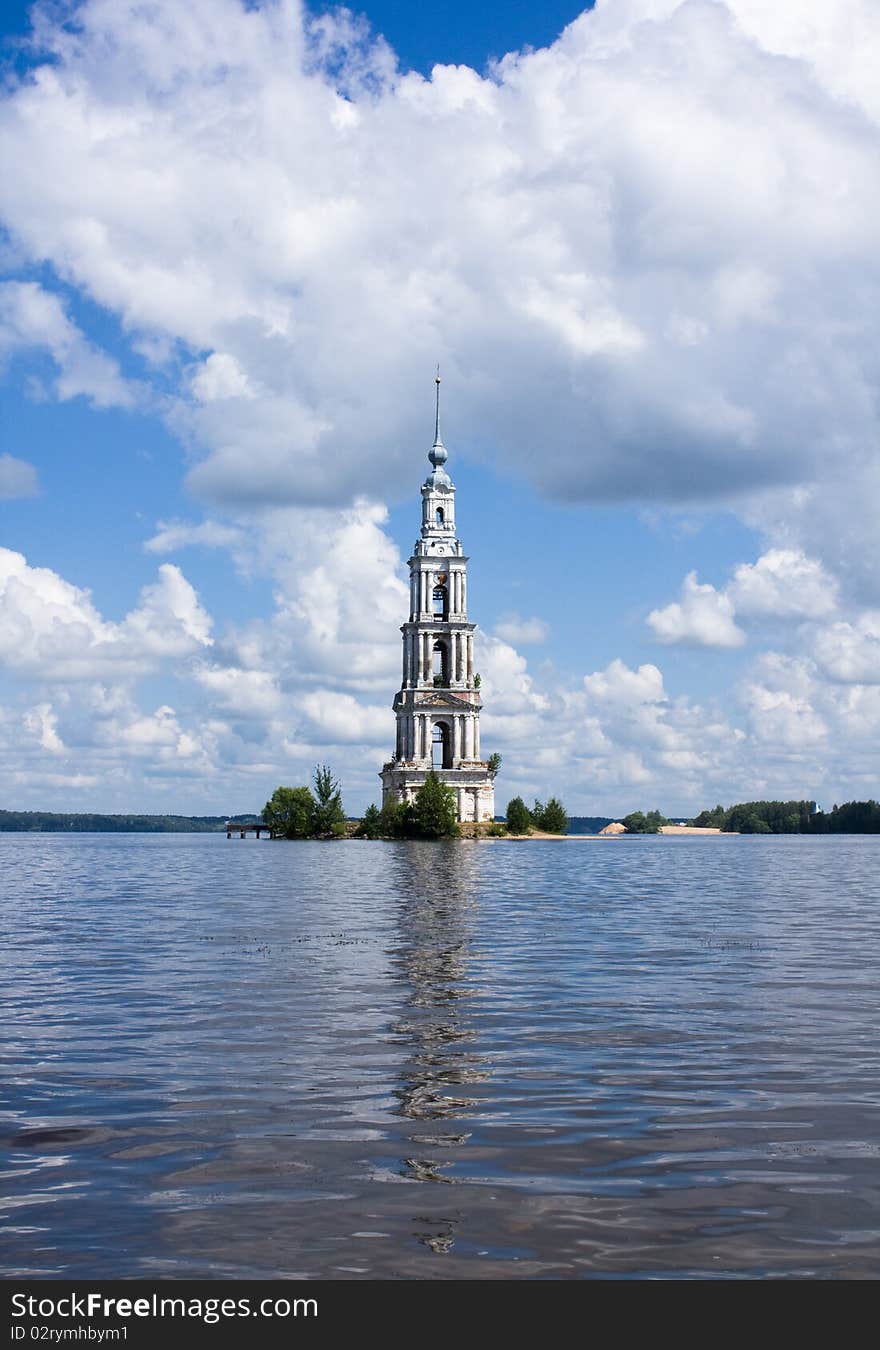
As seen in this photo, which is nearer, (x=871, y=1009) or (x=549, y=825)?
(x=871, y=1009)

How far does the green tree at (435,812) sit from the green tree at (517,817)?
553 inches

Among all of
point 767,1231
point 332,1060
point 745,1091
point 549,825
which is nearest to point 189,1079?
point 332,1060

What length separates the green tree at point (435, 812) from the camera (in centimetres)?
16838

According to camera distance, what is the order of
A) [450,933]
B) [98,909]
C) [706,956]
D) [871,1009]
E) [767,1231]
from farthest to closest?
1. [98,909]
2. [450,933]
3. [706,956]
4. [871,1009]
5. [767,1231]

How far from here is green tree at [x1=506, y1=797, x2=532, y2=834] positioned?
186 metres

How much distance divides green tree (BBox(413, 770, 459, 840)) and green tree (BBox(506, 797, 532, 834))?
14.1 m

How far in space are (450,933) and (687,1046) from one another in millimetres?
20197

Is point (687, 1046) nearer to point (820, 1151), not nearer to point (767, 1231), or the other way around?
point (820, 1151)

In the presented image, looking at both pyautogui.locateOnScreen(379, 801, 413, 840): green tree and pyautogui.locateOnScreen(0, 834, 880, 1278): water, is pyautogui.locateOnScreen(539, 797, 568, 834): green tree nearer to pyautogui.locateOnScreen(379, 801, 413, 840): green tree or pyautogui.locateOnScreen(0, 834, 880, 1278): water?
pyautogui.locateOnScreen(379, 801, 413, 840): green tree

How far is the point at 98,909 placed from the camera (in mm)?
52875

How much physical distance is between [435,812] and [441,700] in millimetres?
26416

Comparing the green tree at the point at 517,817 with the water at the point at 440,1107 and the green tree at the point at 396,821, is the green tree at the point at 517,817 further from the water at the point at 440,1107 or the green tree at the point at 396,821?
the water at the point at 440,1107

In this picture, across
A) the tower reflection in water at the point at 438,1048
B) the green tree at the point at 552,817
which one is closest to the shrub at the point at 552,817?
the green tree at the point at 552,817

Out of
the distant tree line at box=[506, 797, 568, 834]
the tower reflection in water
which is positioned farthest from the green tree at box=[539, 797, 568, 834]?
the tower reflection in water
